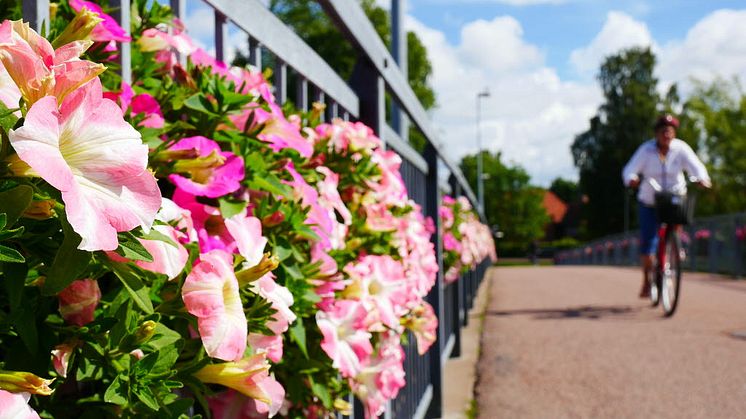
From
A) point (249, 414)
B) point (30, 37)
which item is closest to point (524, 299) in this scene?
point (249, 414)

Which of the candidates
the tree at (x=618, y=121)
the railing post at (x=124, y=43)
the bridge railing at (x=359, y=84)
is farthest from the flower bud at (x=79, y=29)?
the tree at (x=618, y=121)

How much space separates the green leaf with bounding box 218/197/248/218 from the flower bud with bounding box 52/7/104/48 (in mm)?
407

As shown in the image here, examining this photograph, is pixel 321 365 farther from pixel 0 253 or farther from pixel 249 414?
pixel 0 253

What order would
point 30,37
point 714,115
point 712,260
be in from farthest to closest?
point 714,115 → point 712,260 → point 30,37

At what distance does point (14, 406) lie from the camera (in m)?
0.65

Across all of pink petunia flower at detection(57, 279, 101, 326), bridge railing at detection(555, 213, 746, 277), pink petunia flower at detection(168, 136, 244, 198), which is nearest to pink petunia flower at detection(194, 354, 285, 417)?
pink petunia flower at detection(57, 279, 101, 326)

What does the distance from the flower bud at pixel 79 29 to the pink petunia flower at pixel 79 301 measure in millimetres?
260

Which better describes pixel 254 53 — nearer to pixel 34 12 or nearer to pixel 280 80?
pixel 280 80

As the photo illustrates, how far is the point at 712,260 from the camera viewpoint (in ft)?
61.4

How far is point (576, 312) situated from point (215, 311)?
749 centimetres

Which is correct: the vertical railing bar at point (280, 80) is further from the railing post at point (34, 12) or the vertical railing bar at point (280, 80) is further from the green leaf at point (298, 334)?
the railing post at point (34, 12)

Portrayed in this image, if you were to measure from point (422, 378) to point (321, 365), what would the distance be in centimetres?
217

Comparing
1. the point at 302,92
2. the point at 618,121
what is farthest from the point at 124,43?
the point at 618,121

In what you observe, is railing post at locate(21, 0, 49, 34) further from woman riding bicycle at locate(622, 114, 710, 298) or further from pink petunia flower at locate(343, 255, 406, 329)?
woman riding bicycle at locate(622, 114, 710, 298)
